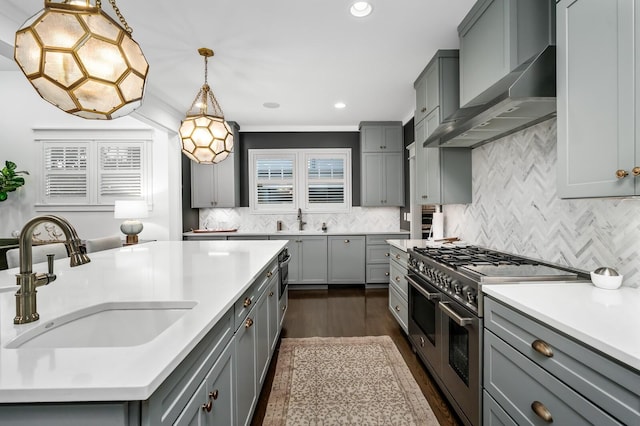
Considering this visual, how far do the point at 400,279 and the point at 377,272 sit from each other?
1.85 meters

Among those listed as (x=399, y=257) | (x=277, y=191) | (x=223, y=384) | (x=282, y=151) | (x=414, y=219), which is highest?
(x=282, y=151)

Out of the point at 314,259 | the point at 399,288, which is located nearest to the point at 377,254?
the point at 314,259

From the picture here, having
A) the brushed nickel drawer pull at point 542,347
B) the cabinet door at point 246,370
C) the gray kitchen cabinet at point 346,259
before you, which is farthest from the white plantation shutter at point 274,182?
the brushed nickel drawer pull at point 542,347

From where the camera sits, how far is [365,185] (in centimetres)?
523

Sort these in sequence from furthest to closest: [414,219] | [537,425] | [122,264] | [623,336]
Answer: [414,219]
[122,264]
[537,425]
[623,336]

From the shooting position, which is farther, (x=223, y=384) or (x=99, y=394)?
(x=223, y=384)

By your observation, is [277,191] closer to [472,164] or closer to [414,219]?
[414,219]

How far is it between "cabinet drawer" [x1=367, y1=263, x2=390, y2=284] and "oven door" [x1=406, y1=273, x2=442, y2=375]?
2.16m

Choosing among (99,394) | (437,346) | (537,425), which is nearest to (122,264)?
(99,394)

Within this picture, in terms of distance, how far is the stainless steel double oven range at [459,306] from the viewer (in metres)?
1.61

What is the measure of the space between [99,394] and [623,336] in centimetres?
142

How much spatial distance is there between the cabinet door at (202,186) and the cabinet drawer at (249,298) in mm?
3235

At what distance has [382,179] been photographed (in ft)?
17.1

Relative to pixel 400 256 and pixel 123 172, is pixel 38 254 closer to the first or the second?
pixel 400 256
